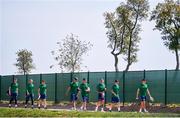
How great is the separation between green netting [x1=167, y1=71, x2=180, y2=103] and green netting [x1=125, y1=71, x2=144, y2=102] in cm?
255

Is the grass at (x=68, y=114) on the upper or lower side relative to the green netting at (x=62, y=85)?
lower

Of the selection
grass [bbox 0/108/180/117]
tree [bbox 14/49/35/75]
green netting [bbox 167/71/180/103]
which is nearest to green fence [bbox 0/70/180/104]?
green netting [bbox 167/71/180/103]

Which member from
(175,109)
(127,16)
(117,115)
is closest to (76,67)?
(127,16)

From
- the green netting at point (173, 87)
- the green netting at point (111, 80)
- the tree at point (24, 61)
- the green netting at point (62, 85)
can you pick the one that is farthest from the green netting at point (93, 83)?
the tree at point (24, 61)

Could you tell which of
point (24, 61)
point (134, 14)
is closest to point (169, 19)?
point (134, 14)

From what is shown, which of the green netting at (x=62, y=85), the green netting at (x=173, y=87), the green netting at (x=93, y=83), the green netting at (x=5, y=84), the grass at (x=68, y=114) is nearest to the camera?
the grass at (x=68, y=114)

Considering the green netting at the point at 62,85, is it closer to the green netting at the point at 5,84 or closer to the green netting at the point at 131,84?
the green netting at the point at 131,84

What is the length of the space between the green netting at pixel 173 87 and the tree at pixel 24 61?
49.9 m

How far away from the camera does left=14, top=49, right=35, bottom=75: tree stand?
260 ft

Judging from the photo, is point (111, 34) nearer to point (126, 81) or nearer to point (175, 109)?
point (126, 81)

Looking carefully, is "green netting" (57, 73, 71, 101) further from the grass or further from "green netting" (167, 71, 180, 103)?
"green netting" (167, 71, 180, 103)

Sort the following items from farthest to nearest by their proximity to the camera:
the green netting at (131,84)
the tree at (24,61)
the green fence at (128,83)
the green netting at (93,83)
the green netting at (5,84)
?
the tree at (24,61), the green netting at (5,84), the green netting at (93,83), the green netting at (131,84), the green fence at (128,83)

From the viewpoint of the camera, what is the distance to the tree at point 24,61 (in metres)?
79.2

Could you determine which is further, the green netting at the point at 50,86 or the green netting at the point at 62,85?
the green netting at the point at 50,86
